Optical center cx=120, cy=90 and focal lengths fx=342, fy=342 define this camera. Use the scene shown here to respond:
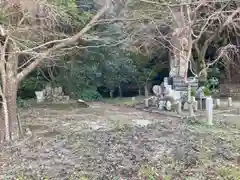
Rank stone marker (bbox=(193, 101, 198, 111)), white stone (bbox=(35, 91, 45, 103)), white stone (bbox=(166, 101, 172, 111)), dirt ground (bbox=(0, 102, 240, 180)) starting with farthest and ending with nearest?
white stone (bbox=(35, 91, 45, 103))
white stone (bbox=(166, 101, 172, 111))
stone marker (bbox=(193, 101, 198, 111))
dirt ground (bbox=(0, 102, 240, 180))

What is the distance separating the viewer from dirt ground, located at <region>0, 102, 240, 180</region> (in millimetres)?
4285

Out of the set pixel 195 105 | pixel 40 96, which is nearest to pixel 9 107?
pixel 195 105

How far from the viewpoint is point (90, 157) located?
4.96 m

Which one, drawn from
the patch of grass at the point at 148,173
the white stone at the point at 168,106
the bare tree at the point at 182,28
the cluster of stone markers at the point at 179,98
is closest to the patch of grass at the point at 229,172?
the patch of grass at the point at 148,173

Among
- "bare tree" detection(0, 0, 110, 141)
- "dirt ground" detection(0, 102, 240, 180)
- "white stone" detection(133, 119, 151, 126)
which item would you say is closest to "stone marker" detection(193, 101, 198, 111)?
"dirt ground" detection(0, 102, 240, 180)

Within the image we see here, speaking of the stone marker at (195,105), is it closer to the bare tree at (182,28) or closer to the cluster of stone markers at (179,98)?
the cluster of stone markers at (179,98)

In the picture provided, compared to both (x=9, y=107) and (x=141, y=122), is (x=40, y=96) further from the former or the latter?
(x=9, y=107)

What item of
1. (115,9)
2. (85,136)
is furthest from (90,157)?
(115,9)

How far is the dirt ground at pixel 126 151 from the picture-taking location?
4.29 meters

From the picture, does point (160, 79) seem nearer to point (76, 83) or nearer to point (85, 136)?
point (76, 83)

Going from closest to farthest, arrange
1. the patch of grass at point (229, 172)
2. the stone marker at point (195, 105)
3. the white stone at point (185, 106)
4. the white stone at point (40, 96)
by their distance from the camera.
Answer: the patch of grass at point (229, 172) → the stone marker at point (195, 105) → the white stone at point (185, 106) → the white stone at point (40, 96)

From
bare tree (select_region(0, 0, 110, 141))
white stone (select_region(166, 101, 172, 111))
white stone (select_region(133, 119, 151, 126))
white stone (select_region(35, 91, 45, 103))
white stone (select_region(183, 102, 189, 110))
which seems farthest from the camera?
white stone (select_region(35, 91, 45, 103))

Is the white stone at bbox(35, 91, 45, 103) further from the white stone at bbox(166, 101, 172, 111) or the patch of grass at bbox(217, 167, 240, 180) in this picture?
the patch of grass at bbox(217, 167, 240, 180)

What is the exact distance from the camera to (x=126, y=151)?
5.23 metres
